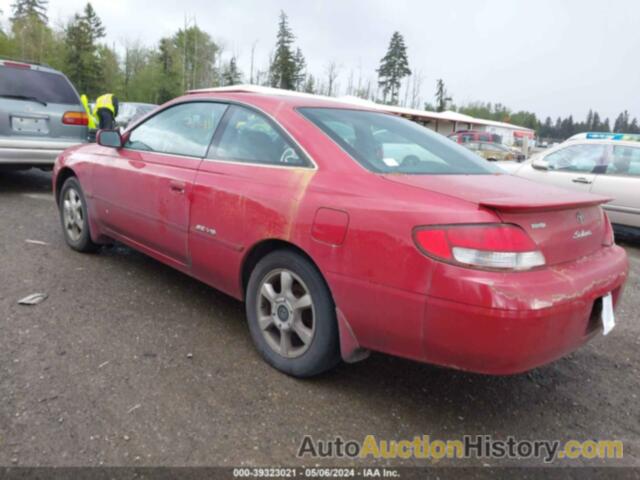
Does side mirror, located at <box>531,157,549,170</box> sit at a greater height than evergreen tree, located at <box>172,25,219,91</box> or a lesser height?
lesser

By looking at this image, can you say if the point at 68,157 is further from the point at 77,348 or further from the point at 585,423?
the point at 585,423

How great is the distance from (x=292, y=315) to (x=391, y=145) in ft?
3.71

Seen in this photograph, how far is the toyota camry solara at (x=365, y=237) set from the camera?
2010 mm

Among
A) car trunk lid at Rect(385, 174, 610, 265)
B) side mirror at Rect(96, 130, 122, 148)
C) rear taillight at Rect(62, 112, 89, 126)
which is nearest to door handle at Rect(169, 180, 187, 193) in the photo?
side mirror at Rect(96, 130, 122, 148)

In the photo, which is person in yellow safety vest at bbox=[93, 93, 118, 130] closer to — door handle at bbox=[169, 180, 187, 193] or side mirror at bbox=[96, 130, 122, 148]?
side mirror at bbox=[96, 130, 122, 148]

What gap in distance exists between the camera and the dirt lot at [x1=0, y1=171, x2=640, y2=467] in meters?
2.13

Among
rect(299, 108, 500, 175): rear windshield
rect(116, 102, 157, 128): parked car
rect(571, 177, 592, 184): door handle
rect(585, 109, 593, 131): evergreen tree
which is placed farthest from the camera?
rect(585, 109, 593, 131): evergreen tree

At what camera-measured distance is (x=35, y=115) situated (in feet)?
22.4

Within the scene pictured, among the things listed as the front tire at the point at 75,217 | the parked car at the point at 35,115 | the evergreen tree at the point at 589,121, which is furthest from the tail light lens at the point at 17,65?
the evergreen tree at the point at 589,121

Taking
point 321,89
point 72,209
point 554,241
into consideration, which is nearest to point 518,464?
point 554,241

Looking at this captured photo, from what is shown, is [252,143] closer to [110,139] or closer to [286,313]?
[286,313]

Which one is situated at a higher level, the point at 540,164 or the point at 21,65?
the point at 21,65

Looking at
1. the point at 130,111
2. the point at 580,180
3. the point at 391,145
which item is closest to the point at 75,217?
the point at 391,145

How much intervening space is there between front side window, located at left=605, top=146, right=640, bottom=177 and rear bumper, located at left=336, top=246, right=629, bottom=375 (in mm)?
5368
